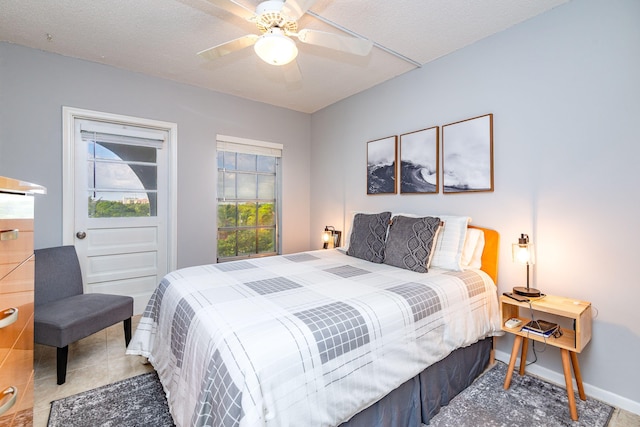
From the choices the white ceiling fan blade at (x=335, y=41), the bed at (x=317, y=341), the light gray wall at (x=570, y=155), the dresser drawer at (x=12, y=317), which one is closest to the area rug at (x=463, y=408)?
the bed at (x=317, y=341)

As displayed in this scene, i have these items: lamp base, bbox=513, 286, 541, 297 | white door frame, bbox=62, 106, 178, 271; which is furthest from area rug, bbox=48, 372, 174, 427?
lamp base, bbox=513, 286, 541, 297

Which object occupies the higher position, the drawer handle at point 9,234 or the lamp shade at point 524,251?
the drawer handle at point 9,234

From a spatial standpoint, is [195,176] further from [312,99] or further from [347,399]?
[347,399]

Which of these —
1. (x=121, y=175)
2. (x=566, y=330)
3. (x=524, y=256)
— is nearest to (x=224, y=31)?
(x=121, y=175)

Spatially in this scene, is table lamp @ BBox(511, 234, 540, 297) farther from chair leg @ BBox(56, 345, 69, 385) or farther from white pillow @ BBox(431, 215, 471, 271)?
chair leg @ BBox(56, 345, 69, 385)

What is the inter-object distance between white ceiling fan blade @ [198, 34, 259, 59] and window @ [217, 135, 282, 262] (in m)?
1.70

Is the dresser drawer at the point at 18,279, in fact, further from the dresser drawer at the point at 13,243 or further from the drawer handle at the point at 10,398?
the drawer handle at the point at 10,398

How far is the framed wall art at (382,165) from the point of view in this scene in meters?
3.13

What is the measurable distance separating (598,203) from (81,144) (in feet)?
14.5

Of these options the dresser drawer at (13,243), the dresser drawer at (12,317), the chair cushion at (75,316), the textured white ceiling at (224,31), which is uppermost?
the textured white ceiling at (224,31)

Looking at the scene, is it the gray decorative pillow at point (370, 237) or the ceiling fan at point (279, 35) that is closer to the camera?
the ceiling fan at point (279, 35)

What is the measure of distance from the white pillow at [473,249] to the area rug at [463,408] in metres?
0.86

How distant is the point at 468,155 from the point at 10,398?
117 inches

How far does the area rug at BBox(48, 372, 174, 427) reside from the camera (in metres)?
1.62
